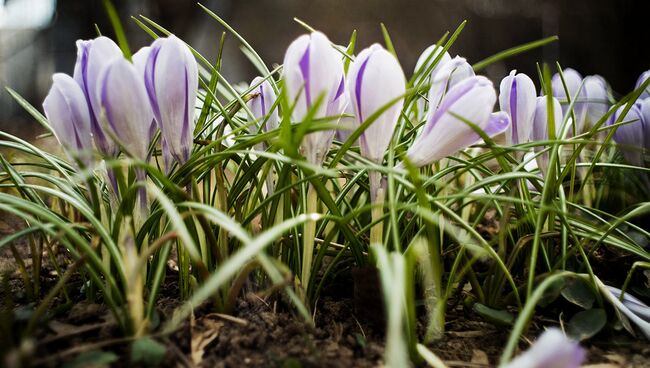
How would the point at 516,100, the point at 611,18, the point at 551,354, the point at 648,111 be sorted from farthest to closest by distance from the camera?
the point at 611,18 < the point at 648,111 < the point at 516,100 < the point at 551,354

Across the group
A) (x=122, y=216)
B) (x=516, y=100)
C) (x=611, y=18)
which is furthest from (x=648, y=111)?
(x=611, y=18)

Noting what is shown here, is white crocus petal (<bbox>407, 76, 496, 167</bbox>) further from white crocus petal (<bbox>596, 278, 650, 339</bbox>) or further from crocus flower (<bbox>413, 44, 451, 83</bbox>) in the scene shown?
white crocus petal (<bbox>596, 278, 650, 339</bbox>)

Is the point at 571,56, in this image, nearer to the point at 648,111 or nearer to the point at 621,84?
the point at 621,84

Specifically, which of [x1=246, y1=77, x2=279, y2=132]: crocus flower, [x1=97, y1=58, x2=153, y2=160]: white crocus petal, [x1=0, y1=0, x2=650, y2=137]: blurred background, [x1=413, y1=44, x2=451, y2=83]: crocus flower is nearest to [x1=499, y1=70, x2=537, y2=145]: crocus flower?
[x1=413, y1=44, x2=451, y2=83]: crocus flower

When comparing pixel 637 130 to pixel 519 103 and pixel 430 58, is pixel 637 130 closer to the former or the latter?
pixel 519 103

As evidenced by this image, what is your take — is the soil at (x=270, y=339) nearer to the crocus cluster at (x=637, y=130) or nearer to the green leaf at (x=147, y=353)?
the green leaf at (x=147, y=353)

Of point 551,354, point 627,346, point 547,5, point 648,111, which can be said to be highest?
point 547,5
